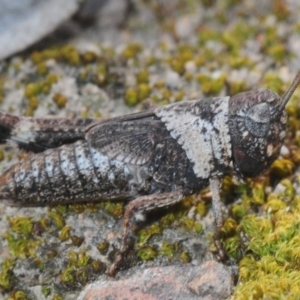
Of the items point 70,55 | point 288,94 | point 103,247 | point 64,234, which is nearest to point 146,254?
point 103,247

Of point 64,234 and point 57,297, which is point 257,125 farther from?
point 57,297

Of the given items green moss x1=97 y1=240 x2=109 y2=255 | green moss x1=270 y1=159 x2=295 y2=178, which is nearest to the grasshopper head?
green moss x1=270 y1=159 x2=295 y2=178

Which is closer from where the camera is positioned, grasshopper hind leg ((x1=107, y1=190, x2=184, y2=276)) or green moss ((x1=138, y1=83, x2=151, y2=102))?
grasshopper hind leg ((x1=107, y1=190, x2=184, y2=276))

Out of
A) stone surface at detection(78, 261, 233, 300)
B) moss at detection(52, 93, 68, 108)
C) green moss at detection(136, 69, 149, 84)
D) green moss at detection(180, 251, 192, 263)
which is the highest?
green moss at detection(136, 69, 149, 84)

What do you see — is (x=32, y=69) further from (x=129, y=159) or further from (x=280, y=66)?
(x=280, y=66)

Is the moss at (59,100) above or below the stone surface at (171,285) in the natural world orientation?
above

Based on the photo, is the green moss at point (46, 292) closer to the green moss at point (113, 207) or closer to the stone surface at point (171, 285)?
the stone surface at point (171, 285)

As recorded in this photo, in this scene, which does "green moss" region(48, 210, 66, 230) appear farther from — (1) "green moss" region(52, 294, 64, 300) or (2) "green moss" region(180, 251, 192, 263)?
(2) "green moss" region(180, 251, 192, 263)

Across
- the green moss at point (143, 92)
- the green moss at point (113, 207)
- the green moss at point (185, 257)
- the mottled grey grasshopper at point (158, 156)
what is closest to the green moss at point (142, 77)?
the green moss at point (143, 92)
